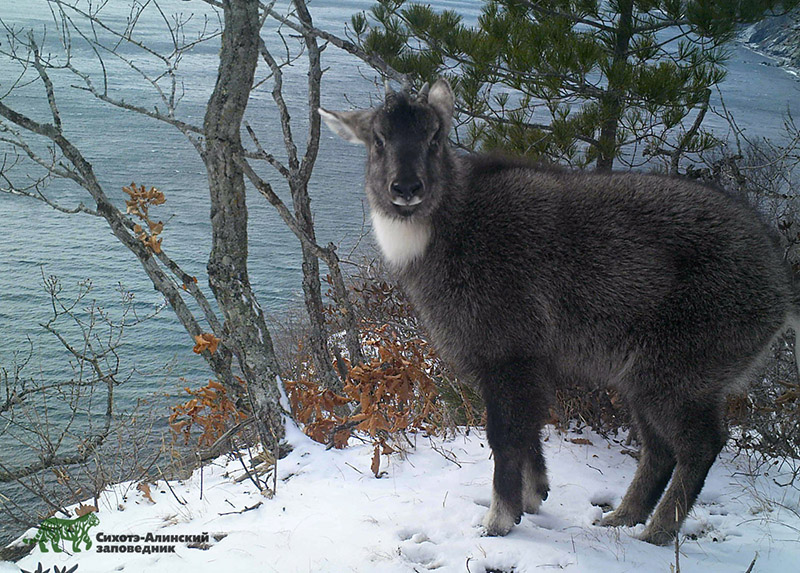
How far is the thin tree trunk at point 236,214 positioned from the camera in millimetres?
4742

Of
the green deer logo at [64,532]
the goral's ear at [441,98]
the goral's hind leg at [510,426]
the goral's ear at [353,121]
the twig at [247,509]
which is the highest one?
the goral's ear at [441,98]

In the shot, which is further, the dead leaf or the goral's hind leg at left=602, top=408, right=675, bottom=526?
the dead leaf

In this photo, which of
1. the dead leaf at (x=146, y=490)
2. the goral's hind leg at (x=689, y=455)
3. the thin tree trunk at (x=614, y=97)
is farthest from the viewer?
the thin tree trunk at (x=614, y=97)

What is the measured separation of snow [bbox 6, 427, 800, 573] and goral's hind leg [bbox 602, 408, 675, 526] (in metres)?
0.10

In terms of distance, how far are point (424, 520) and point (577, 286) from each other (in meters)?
Result: 1.66

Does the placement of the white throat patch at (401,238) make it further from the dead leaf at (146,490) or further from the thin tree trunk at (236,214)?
the dead leaf at (146,490)

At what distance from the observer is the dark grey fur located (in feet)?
12.1

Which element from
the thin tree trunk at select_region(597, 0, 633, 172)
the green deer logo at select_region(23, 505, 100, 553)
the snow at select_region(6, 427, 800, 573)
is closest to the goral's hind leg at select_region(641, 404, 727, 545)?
the snow at select_region(6, 427, 800, 573)

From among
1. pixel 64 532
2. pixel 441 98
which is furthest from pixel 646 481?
pixel 64 532

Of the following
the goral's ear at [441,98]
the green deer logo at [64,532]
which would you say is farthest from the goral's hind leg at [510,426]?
the green deer logo at [64,532]

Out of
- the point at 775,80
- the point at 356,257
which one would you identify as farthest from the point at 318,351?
the point at 775,80

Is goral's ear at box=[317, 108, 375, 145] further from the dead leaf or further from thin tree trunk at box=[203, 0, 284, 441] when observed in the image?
the dead leaf

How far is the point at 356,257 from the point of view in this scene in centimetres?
1661

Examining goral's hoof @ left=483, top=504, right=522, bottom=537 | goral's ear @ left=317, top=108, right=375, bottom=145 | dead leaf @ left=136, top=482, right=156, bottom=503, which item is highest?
goral's ear @ left=317, top=108, right=375, bottom=145
